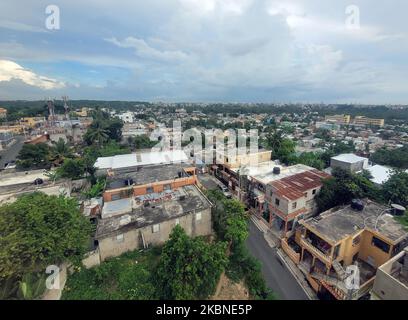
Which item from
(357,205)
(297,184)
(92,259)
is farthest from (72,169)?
(357,205)

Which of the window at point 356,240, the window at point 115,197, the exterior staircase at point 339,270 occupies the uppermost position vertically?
the window at point 115,197

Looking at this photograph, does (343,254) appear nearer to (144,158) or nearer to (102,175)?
(144,158)

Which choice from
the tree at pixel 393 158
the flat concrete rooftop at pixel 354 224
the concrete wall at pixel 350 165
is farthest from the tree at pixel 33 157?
the tree at pixel 393 158

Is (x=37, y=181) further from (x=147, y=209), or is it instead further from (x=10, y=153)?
(x=10, y=153)

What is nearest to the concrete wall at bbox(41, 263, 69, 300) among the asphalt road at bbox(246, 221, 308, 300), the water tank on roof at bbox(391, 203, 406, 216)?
the asphalt road at bbox(246, 221, 308, 300)

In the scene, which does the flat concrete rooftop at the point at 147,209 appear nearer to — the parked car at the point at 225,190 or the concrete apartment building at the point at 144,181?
the concrete apartment building at the point at 144,181
